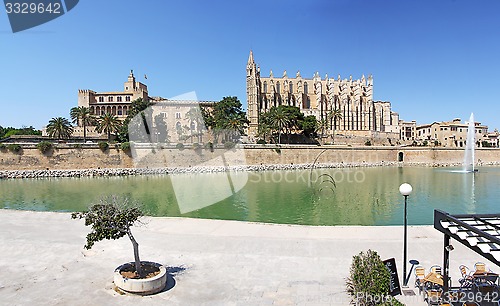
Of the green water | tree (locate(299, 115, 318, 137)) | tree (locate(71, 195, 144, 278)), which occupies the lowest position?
the green water

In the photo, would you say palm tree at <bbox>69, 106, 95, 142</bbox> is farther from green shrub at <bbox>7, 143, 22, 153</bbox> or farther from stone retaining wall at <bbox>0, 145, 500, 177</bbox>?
green shrub at <bbox>7, 143, 22, 153</bbox>

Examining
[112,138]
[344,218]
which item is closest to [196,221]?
[344,218]

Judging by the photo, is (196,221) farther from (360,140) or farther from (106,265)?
(360,140)

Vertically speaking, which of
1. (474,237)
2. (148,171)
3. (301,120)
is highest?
(301,120)

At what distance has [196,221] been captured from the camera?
13.7 m

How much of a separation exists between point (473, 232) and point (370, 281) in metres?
1.84

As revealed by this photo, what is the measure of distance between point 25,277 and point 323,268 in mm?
6997

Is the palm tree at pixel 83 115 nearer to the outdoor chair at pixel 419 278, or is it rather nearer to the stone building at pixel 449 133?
the outdoor chair at pixel 419 278

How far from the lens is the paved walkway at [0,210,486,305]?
6750mm

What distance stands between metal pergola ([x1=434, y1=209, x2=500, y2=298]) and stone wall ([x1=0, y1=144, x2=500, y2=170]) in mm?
46880

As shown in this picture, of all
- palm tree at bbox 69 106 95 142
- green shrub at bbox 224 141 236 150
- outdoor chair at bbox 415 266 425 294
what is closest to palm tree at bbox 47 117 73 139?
palm tree at bbox 69 106 95 142

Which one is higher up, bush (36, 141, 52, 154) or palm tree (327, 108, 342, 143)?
palm tree (327, 108, 342, 143)

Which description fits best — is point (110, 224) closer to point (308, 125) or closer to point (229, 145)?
point (229, 145)

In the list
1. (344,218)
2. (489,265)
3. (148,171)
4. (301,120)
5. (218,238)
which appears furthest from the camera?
(301,120)
